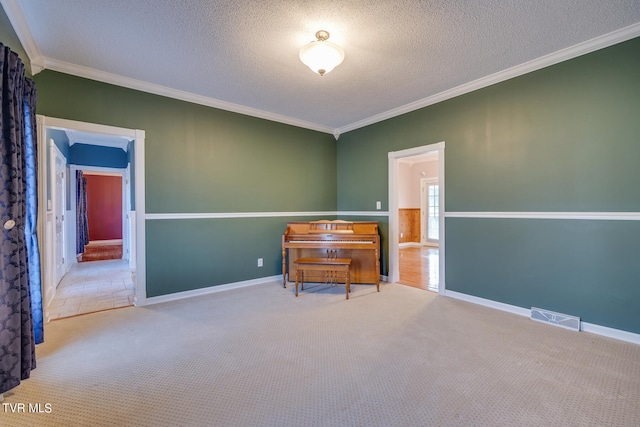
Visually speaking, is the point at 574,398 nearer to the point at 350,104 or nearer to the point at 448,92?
the point at 448,92

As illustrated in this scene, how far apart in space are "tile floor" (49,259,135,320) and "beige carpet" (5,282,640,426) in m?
0.38

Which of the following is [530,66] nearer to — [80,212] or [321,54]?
[321,54]

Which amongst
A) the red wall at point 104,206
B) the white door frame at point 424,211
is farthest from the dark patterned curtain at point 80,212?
the white door frame at point 424,211

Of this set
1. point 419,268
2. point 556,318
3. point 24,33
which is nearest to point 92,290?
point 24,33

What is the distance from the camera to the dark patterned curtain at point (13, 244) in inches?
68.0

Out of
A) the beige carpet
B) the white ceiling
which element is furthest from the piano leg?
the white ceiling

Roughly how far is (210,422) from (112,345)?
4.75 ft

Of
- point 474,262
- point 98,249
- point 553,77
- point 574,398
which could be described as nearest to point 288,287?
point 474,262

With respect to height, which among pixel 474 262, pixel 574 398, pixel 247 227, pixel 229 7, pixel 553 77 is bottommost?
pixel 574 398

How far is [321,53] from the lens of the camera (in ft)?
7.75

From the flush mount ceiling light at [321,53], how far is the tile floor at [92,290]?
3449mm

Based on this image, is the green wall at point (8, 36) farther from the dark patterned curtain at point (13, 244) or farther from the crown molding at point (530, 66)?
the crown molding at point (530, 66)

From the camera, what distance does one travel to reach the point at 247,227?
4.21 metres

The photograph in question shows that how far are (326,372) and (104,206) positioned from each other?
1009 cm
